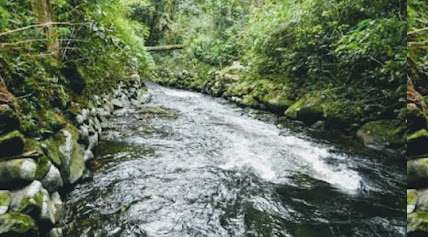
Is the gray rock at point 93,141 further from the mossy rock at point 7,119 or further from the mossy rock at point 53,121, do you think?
the mossy rock at point 7,119

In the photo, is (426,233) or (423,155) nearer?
(426,233)

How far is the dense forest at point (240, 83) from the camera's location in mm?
2334

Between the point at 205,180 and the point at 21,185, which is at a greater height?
the point at 21,185

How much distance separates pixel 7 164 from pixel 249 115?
18.0ft

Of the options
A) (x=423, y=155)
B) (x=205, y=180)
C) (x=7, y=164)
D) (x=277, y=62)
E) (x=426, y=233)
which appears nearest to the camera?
(x=426, y=233)

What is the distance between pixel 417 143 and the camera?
6.11 feet

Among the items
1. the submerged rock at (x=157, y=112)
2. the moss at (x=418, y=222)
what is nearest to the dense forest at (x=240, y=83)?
the moss at (x=418, y=222)

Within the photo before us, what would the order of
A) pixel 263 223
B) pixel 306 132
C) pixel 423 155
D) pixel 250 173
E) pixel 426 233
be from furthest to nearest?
pixel 306 132 → pixel 250 173 → pixel 263 223 → pixel 423 155 → pixel 426 233

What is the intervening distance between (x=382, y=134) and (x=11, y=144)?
4221 mm

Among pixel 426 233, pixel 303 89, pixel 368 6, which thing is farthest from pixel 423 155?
Answer: pixel 303 89

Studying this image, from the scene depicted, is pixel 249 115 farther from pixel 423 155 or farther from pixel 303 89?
pixel 423 155

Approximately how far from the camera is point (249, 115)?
7.65 meters

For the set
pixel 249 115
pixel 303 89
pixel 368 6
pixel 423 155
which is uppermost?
pixel 368 6

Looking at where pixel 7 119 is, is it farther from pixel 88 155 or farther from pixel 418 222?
pixel 418 222
